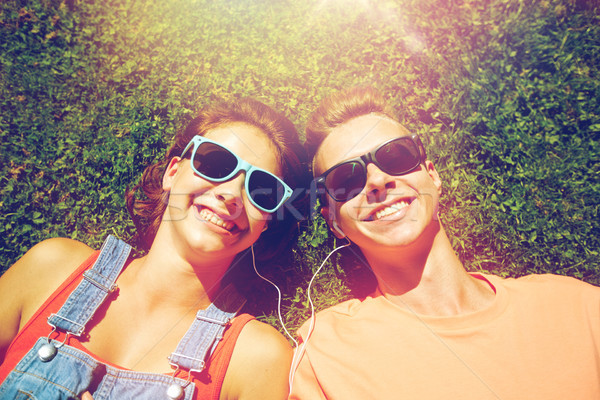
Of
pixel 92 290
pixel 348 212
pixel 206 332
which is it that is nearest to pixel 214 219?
pixel 206 332

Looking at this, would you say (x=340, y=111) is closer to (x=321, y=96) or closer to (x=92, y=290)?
(x=321, y=96)

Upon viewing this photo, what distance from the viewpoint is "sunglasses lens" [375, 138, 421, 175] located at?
268cm

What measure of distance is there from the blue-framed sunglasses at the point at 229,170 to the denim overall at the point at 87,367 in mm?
1025

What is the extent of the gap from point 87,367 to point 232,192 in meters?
1.63

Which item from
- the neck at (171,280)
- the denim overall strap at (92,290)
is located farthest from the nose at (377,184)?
the denim overall strap at (92,290)

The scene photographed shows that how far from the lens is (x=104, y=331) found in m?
2.71

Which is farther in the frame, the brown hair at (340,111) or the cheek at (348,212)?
the brown hair at (340,111)

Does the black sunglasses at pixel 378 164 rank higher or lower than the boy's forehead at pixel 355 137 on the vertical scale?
lower

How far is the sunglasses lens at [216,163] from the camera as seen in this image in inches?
104

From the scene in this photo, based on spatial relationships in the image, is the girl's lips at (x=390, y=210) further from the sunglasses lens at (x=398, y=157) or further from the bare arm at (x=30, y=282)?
the bare arm at (x=30, y=282)

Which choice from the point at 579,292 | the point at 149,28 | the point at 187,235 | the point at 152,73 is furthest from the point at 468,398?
the point at 149,28

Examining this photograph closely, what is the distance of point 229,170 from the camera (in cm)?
265

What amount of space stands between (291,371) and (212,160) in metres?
1.76

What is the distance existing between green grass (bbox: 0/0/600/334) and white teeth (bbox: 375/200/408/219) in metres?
1.02
